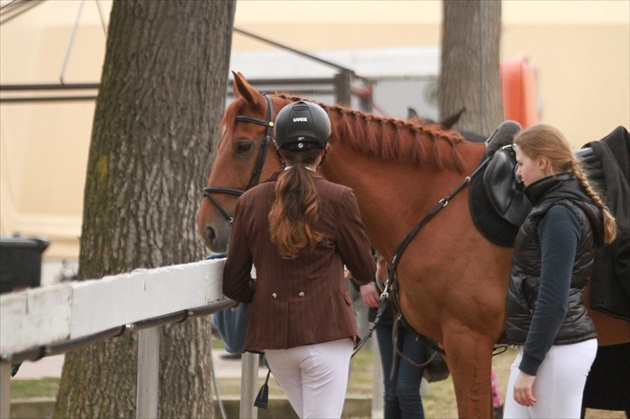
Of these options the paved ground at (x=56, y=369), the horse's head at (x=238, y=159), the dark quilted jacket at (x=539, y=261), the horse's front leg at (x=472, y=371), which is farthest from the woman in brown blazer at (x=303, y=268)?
the paved ground at (x=56, y=369)

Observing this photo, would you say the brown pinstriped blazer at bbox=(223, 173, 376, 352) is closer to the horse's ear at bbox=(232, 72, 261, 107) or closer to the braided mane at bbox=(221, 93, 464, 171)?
the horse's ear at bbox=(232, 72, 261, 107)

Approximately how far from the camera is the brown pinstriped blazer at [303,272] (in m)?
3.64

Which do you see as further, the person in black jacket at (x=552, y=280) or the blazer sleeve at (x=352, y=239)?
the person in black jacket at (x=552, y=280)

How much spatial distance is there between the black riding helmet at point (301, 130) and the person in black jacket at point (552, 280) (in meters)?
0.86

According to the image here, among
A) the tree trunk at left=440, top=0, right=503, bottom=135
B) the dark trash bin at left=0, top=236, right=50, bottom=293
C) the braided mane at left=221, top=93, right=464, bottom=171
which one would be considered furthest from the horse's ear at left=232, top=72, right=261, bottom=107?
the tree trunk at left=440, top=0, right=503, bottom=135

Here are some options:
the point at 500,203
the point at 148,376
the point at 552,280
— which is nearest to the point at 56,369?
the point at 500,203

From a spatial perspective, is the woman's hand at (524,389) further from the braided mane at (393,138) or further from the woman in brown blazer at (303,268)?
the braided mane at (393,138)

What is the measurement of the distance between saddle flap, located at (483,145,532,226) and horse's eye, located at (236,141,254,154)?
44.5 inches

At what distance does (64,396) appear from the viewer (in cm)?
540

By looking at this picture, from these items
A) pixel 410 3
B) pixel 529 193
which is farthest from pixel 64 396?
pixel 410 3

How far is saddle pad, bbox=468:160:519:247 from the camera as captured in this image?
483cm

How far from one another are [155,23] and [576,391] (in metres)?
2.88

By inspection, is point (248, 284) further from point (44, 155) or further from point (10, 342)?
point (44, 155)

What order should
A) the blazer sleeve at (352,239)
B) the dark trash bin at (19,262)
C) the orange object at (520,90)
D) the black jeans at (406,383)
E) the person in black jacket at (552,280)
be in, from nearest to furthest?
the blazer sleeve at (352,239) < the person in black jacket at (552,280) < the black jeans at (406,383) < the dark trash bin at (19,262) < the orange object at (520,90)
